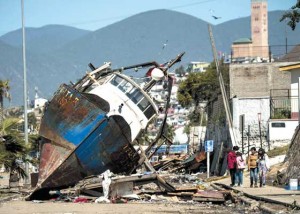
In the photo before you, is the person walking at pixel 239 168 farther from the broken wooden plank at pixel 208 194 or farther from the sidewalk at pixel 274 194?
the broken wooden plank at pixel 208 194

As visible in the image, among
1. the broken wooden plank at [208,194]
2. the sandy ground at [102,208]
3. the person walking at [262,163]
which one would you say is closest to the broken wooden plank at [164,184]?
Result: the broken wooden plank at [208,194]

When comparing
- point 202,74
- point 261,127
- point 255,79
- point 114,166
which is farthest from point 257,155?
point 202,74

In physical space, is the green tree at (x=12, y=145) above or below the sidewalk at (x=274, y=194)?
above

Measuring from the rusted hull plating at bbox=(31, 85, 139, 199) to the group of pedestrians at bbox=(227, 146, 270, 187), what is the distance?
4.26m

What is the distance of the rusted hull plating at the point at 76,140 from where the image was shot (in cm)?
2942

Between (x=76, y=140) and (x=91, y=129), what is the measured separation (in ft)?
2.40

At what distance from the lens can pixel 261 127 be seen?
44.7m

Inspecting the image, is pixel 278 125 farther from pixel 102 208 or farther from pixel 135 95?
pixel 102 208

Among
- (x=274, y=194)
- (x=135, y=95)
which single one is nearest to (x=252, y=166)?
(x=274, y=194)

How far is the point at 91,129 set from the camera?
99.0ft

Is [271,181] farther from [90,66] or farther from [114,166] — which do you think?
[90,66]

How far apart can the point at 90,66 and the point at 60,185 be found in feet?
26.9

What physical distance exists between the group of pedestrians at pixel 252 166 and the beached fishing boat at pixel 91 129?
424 centimetres

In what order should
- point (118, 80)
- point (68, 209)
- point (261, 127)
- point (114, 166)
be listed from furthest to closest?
1. point (261, 127)
2. point (118, 80)
3. point (114, 166)
4. point (68, 209)
